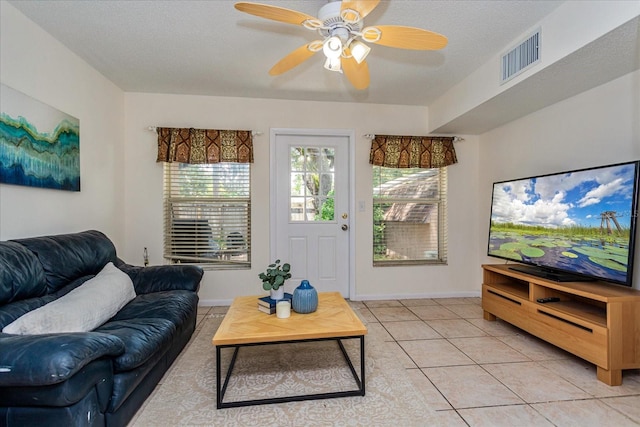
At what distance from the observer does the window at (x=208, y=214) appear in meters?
3.65

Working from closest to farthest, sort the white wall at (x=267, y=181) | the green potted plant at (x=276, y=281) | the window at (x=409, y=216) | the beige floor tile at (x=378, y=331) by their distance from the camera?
the green potted plant at (x=276, y=281), the beige floor tile at (x=378, y=331), the white wall at (x=267, y=181), the window at (x=409, y=216)

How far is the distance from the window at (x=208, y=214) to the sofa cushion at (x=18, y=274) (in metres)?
1.79

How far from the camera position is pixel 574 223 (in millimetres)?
2340

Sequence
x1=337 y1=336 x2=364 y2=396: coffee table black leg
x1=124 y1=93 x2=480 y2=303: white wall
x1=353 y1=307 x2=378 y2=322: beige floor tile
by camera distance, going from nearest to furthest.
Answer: x1=337 y1=336 x2=364 y2=396: coffee table black leg < x1=353 y1=307 x2=378 y2=322: beige floor tile < x1=124 y1=93 x2=480 y2=303: white wall

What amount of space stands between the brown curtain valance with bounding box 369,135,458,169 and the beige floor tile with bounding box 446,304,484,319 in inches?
65.5

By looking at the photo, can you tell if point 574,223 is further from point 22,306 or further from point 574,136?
point 22,306

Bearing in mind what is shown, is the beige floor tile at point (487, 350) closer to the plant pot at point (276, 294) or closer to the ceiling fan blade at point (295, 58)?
the plant pot at point (276, 294)

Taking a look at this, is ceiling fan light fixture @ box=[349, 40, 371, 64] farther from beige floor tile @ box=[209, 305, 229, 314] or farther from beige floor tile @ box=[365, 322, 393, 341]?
beige floor tile @ box=[209, 305, 229, 314]

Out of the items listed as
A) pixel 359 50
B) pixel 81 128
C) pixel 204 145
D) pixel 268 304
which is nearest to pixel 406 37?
pixel 359 50

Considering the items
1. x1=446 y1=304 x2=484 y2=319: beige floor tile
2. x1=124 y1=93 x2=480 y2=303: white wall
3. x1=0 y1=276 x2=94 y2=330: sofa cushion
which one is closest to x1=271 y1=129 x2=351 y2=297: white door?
x1=124 y1=93 x2=480 y2=303: white wall

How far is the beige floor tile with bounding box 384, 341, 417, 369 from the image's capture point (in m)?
2.23

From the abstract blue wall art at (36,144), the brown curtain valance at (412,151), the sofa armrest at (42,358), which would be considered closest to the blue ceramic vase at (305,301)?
the sofa armrest at (42,358)

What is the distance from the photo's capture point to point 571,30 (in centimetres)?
198

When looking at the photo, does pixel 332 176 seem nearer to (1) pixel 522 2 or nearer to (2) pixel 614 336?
(1) pixel 522 2
